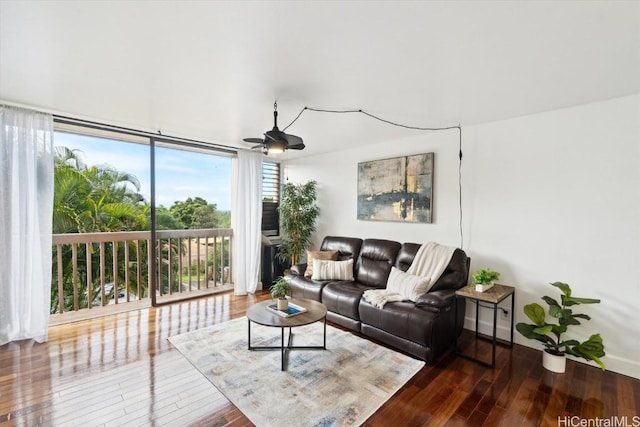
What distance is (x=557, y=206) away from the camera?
2.78 m

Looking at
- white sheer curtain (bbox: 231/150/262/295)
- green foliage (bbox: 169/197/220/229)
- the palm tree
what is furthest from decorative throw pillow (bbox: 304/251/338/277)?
the palm tree

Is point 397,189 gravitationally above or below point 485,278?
above

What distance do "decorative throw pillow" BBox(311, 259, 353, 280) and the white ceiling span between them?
1.95 m

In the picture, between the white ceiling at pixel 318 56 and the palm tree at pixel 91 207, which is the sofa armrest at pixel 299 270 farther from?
the palm tree at pixel 91 207

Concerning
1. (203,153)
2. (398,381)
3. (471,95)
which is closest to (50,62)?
(203,153)

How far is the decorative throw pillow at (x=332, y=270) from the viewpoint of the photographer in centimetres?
381

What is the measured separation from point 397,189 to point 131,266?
4.13 m

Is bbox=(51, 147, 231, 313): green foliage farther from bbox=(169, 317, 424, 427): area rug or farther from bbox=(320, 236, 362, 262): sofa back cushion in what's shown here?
bbox=(320, 236, 362, 262): sofa back cushion

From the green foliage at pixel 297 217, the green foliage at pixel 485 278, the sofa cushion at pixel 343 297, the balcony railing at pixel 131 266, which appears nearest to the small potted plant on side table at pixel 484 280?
the green foliage at pixel 485 278

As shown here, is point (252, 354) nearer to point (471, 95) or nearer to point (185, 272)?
point (185, 272)

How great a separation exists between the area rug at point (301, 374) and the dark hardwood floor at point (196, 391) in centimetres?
9

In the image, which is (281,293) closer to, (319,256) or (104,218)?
(319,256)

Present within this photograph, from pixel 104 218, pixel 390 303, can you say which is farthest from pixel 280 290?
pixel 104 218

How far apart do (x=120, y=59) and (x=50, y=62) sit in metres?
0.53
